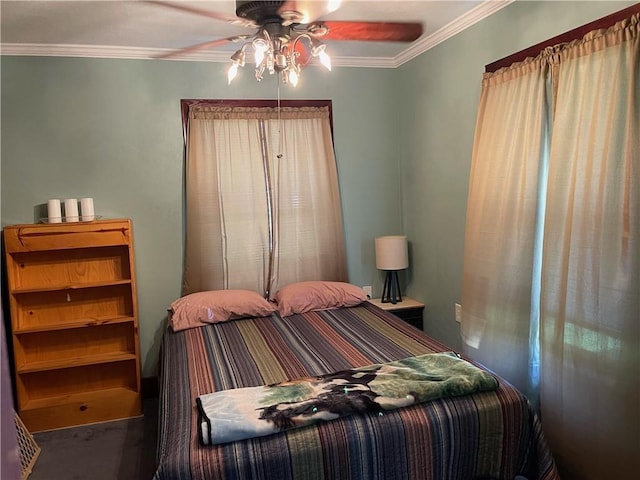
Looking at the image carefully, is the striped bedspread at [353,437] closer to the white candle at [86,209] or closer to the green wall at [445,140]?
the green wall at [445,140]

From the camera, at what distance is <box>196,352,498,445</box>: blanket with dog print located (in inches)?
69.6

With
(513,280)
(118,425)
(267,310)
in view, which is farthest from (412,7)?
(118,425)

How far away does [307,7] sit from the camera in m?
1.84

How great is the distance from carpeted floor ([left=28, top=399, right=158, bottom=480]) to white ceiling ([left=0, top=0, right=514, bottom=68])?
7.87 feet

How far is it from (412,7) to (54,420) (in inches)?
130

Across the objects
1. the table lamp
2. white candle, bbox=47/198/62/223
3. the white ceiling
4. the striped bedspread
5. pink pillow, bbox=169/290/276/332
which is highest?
the white ceiling

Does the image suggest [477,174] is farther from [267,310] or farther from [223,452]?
[223,452]

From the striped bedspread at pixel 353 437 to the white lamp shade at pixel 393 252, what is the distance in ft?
3.74

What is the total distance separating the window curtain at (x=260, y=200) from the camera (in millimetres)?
3506

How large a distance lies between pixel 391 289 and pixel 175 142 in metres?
1.97

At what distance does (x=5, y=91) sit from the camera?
3.16 m

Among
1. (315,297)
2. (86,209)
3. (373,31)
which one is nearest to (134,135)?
(86,209)

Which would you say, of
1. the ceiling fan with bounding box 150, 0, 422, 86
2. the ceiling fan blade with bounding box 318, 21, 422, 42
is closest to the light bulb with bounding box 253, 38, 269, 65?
the ceiling fan with bounding box 150, 0, 422, 86

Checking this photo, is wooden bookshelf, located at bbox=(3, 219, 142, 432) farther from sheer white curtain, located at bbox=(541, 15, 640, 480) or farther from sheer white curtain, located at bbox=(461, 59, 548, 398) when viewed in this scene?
sheer white curtain, located at bbox=(541, 15, 640, 480)
